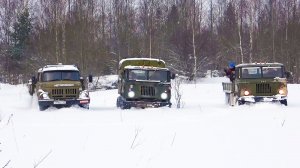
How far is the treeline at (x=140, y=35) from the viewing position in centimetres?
3872

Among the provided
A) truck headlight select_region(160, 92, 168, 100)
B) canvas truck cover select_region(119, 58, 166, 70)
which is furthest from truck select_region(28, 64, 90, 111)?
truck headlight select_region(160, 92, 168, 100)

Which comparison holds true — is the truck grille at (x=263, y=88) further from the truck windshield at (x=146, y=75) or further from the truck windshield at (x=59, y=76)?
the truck windshield at (x=59, y=76)

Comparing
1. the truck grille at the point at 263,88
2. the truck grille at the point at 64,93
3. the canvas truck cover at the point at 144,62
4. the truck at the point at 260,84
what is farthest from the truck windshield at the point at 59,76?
the truck grille at the point at 263,88

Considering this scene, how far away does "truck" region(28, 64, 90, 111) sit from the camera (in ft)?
53.3

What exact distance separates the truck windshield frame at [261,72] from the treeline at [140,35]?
20080 mm

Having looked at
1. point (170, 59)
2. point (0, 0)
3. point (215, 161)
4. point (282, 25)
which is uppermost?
point (0, 0)

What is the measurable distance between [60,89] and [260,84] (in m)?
7.45

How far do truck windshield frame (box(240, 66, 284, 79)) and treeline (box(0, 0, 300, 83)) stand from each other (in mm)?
20080

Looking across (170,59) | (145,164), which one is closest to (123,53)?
(170,59)

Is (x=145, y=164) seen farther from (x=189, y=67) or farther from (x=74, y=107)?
(x=189, y=67)

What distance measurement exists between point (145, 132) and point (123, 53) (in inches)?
1384

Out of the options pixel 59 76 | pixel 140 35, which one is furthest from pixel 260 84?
pixel 140 35

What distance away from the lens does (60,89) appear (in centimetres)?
1647

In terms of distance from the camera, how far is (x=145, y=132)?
343 inches
